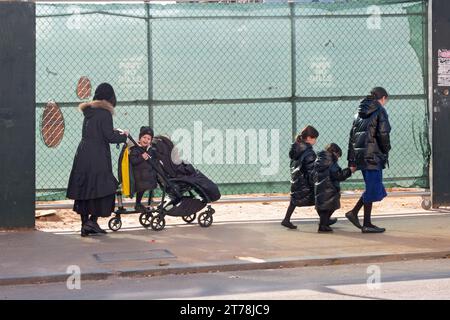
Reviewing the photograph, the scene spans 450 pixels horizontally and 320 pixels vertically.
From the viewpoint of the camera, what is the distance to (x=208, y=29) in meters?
12.4

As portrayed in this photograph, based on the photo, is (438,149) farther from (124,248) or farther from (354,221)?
(124,248)

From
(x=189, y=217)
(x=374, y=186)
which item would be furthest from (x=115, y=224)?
(x=374, y=186)

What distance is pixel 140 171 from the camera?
445 inches

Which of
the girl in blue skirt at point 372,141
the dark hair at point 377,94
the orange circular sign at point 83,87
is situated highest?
the orange circular sign at point 83,87

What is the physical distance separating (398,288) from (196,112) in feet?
16.6

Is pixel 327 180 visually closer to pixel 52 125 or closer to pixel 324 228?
pixel 324 228

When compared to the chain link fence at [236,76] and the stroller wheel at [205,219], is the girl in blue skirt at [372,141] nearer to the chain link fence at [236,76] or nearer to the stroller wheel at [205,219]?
the chain link fence at [236,76]

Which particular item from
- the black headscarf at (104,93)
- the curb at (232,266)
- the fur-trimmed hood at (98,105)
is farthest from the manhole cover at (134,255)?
the black headscarf at (104,93)

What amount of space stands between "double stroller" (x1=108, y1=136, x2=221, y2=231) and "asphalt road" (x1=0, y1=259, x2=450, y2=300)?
2.54 m

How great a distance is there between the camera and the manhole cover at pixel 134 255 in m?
9.60

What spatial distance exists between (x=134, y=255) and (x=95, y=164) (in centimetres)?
173
